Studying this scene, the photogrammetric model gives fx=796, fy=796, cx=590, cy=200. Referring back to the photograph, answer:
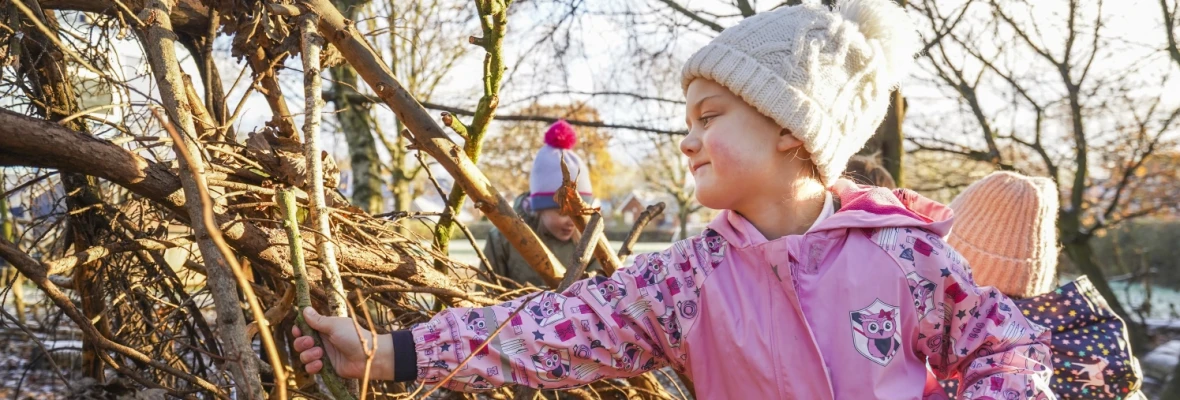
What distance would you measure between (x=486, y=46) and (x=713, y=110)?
2.00 ft

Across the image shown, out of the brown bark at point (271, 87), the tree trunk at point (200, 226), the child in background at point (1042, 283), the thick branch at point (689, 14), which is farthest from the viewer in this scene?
the thick branch at point (689, 14)

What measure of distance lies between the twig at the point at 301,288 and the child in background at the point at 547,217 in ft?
8.98

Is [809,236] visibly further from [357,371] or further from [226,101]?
[226,101]

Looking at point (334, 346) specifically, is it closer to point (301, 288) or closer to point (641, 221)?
point (301, 288)

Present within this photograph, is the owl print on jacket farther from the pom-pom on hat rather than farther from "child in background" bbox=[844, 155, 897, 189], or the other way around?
the pom-pom on hat

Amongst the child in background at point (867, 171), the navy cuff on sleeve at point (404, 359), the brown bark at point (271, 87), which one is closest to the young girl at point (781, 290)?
the navy cuff on sleeve at point (404, 359)

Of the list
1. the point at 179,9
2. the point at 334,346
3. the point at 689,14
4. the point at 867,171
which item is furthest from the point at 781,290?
the point at 689,14

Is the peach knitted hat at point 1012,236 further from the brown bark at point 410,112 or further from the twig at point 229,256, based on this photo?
the twig at point 229,256

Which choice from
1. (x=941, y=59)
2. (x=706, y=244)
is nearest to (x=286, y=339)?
(x=706, y=244)

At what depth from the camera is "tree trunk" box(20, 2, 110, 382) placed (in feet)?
6.11

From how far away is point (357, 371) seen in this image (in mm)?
1352

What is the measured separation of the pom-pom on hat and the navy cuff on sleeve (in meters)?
2.60

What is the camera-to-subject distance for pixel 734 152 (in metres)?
1.66

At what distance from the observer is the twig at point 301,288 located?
4.29 ft
